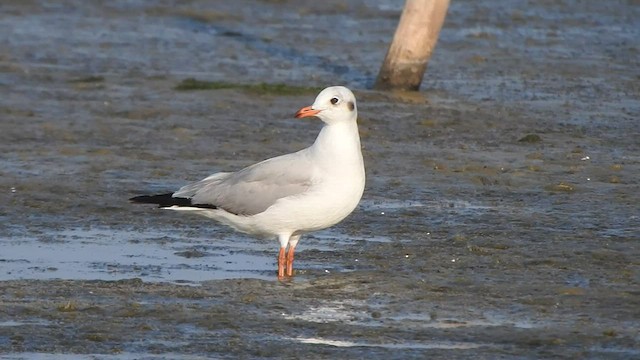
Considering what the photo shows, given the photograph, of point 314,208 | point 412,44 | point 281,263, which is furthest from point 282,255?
point 412,44

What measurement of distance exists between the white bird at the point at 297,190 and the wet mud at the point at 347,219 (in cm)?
31

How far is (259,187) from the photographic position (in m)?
9.53

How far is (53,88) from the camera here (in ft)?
54.0

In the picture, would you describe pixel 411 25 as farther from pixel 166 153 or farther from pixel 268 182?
pixel 268 182

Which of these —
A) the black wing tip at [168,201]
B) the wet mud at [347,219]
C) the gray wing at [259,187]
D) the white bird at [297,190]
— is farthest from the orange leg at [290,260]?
the black wing tip at [168,201]

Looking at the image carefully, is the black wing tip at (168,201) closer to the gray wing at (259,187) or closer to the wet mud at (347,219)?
the gray wing at (259,187)

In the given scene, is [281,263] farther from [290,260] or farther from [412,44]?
[412,44]

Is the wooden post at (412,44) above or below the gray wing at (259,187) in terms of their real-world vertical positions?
below

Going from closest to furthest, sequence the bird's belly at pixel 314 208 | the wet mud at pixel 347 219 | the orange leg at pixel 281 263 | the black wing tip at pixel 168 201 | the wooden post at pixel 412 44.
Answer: the wet mud at pixel 347 219, the bird's belly at pixel 314 208, the orange leg at pixel 281 263, the black wing tip at pixel 168 201, the wooden post at pixel 412 44

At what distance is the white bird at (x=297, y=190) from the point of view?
9234 mm

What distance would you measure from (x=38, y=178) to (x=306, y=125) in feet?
10.8

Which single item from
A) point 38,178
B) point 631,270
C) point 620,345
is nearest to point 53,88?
point 38,178

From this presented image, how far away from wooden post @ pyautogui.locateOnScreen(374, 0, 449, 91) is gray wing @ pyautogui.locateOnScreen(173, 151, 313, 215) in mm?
6627

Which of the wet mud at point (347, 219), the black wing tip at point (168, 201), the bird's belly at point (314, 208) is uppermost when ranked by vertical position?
the bird's belly at point (314, 208)
